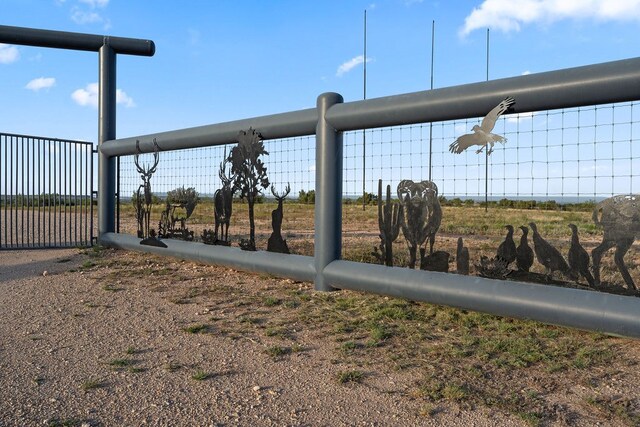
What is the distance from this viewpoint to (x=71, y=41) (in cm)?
1110

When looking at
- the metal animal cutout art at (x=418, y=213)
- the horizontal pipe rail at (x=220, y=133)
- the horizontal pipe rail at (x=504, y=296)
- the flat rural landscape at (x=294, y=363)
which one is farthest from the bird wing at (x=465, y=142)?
the horizontal pipe rail at (x=220, y=133)

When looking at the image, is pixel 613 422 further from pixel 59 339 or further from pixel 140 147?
pixel 140 147

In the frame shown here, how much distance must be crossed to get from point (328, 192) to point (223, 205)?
2588mm

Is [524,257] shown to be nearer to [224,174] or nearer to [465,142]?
[465,142]

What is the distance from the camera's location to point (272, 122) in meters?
7.66

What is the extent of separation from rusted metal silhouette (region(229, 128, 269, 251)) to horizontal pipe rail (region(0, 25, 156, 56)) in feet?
15.3

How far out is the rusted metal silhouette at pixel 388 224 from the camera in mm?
6422

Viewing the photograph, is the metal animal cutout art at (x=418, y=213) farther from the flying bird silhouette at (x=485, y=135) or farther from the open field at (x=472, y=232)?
the flying bird silhouette at (x=485, y=135)

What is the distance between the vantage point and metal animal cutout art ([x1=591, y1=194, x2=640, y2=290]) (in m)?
4.80

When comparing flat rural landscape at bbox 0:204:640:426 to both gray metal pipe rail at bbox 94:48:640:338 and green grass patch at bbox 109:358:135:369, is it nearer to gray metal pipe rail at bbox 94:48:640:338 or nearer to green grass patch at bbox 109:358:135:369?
green grass patch at bbox 109:358:135:369

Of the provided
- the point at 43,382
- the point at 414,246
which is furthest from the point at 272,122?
the point at 43,382

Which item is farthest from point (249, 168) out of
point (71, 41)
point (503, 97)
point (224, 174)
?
point (71, 41)

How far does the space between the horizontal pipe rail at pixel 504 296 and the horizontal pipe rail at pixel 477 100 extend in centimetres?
167

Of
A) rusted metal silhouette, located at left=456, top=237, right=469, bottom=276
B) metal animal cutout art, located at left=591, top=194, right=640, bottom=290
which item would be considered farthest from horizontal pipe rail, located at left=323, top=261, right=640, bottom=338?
metal animal cutout art, located at left=591, top=194, right=640, bottom=290
